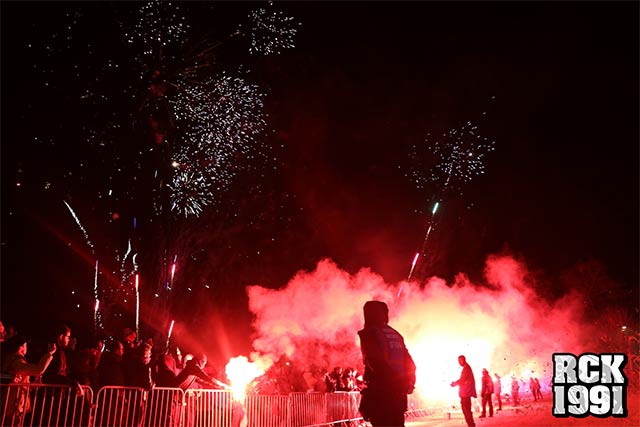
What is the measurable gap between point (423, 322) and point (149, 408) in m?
15.3

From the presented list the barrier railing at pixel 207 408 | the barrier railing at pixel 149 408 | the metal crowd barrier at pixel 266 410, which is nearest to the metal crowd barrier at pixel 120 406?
the barrier railing at pixel 149 408

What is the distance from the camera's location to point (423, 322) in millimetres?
22016

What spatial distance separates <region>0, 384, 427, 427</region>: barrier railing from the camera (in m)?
6.79

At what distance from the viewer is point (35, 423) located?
23.4 feet

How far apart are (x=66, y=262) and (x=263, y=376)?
9.89 metres

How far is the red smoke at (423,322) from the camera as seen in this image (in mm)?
19438

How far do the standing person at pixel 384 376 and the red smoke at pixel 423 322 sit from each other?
11.4 meters

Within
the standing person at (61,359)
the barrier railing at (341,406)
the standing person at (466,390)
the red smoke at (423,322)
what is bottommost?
the barrier railing at (341,406)

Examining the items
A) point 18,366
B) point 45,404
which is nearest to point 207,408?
point 45,404

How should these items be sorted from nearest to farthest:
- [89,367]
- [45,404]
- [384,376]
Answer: [384,376], [45,404], [89,367]

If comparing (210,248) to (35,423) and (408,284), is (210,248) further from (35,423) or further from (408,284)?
(35,423)

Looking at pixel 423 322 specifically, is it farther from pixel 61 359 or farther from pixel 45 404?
pixel 45 404

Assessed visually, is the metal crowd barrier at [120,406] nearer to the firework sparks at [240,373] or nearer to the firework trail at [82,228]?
the firework sparks at [240,373]

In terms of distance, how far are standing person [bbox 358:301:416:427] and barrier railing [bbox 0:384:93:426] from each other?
3.52 meters
